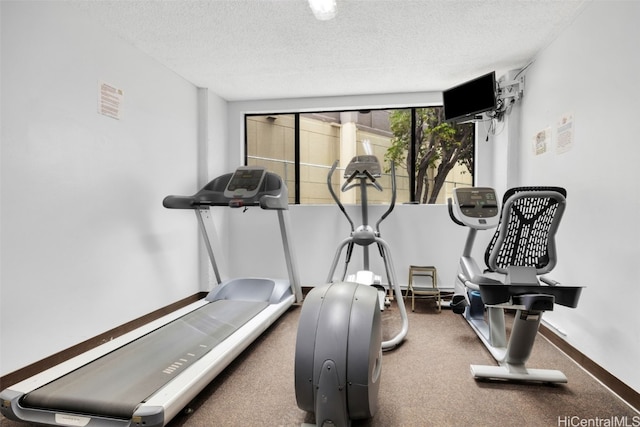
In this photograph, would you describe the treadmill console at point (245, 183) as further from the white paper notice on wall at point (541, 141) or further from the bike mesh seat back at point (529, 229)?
the white paper notice on wall at point (541, 141)

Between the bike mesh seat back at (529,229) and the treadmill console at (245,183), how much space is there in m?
2.14

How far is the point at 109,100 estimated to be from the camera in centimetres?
289

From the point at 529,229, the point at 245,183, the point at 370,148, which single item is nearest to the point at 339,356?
the point at 529,229

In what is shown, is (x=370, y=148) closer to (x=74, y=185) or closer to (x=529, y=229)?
(x=529, y=229)

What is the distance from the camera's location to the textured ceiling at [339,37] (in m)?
2.56

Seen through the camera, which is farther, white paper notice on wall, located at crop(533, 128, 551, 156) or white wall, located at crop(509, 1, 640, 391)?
white paper notice on wall, located at crop(533, 128, 551, 156)

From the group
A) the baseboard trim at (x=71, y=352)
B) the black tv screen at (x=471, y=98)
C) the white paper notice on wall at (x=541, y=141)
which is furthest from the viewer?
the black tv screen at (x=471, y=98)

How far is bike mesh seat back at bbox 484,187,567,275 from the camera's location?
1.91 meters

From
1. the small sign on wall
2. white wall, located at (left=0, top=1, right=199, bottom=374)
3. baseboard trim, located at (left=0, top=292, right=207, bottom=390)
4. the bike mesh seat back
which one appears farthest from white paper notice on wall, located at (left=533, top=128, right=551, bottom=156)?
→ baseboard trim, located at (left=0, top=292, right=207, bottom=390)

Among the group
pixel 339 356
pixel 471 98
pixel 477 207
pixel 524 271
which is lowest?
pixel 339 356

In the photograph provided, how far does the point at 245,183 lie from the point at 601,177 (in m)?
2.82

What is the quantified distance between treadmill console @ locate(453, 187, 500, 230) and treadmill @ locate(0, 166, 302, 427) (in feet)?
5.24

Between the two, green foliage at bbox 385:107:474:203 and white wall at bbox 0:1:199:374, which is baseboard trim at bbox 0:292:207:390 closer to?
white wall at bbox 0:1:199:374

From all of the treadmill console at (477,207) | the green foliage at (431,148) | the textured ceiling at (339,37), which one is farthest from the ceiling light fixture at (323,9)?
the green foliage at (431,148)
